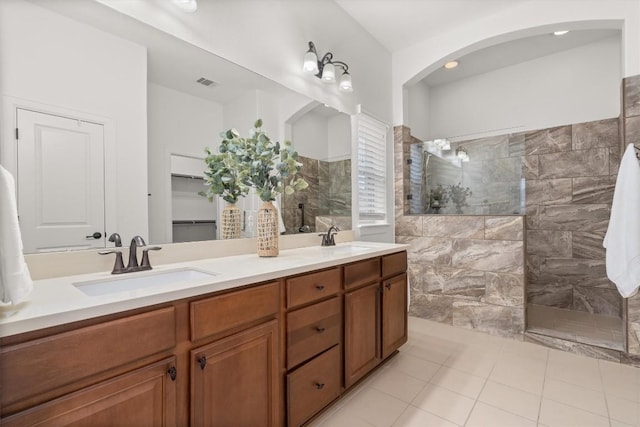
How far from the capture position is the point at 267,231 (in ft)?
5.82

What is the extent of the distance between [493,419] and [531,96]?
360 cm

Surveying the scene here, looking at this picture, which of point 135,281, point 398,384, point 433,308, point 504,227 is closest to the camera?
point 135,281

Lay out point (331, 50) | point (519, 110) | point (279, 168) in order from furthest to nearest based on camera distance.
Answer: point (519, 110), point (331, 50), point (279, 168)

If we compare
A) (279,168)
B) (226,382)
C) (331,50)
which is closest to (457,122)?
(331,50)

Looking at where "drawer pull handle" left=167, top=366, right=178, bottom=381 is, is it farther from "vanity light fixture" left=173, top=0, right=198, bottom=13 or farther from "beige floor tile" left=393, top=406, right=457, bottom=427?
"vanity light fixture" left=173, top=0, right=198, bottom=13

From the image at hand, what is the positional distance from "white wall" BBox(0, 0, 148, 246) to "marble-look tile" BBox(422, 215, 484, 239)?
8.89 ft

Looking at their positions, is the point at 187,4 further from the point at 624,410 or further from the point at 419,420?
the point at 624,410

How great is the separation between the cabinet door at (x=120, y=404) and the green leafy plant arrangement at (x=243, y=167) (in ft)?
3.30

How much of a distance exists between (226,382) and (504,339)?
2.66m

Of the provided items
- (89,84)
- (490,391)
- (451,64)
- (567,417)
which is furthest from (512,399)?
(451,64)


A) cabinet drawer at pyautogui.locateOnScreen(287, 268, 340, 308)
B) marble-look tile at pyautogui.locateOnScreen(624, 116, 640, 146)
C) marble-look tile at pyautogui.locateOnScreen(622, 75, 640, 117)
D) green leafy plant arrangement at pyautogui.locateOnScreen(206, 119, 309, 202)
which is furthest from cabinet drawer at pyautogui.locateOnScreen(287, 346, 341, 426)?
marble-look tile at pyautogui.locateOnScreen(622, 75, 640, 117)

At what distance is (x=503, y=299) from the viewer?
2.77 metres

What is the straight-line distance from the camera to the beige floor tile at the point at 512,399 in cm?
169

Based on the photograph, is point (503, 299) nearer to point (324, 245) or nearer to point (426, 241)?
point (426, 241)
